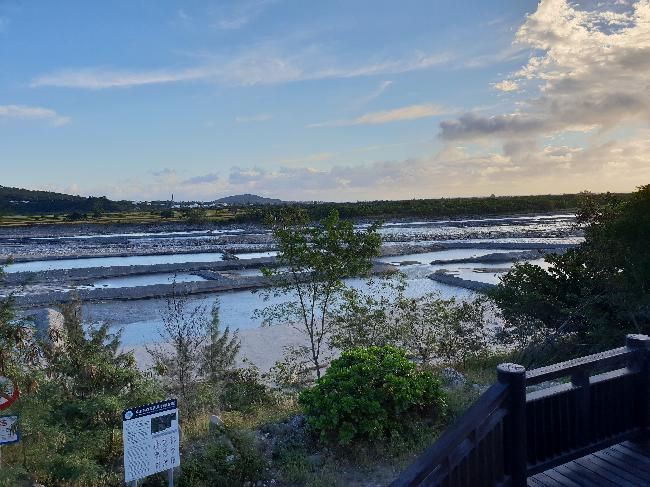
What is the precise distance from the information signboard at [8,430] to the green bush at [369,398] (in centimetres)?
357

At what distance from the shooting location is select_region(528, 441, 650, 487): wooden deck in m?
4.80

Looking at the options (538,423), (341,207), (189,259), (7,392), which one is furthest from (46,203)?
(538,423)

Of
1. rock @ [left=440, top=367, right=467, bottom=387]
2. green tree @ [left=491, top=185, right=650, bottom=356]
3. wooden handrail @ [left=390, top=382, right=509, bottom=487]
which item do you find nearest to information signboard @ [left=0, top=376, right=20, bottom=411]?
wooden handrail @ [left=390, top=382, right=509, bottom=487]

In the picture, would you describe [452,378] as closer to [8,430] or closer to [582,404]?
[582,404]

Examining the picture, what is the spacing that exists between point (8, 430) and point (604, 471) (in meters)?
6.05

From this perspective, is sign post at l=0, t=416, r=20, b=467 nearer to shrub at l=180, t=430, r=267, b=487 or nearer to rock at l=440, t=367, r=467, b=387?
shrub at l=180, t=430, r=267, b=487

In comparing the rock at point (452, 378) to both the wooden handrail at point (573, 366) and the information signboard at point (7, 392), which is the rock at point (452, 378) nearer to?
the wooden handrail at point (573, 366)

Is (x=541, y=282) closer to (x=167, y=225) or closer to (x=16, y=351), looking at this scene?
(x=16, y=351)

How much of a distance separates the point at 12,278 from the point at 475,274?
107ft

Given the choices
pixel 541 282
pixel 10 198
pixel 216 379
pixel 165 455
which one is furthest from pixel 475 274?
pixel 10 198

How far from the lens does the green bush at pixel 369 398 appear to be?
7312 millimetres

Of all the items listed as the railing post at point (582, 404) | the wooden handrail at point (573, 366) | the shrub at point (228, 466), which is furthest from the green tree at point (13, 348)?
the railing post at point (582, 404)

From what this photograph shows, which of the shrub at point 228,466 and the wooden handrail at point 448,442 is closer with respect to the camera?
the wooden handrail at point 448,442

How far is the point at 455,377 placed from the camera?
1069cm
